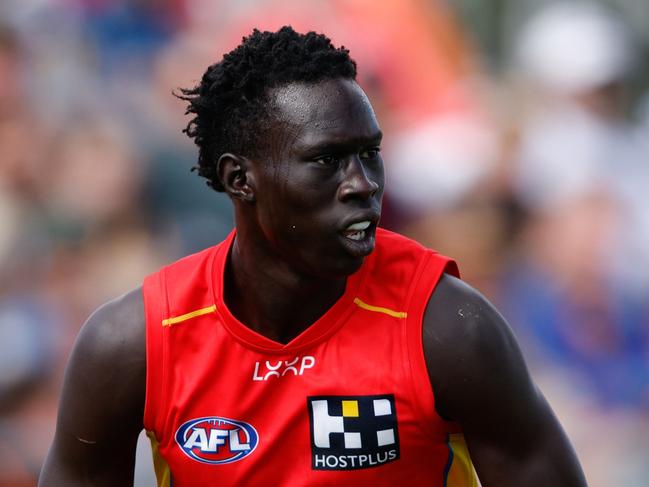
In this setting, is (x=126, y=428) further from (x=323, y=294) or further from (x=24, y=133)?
(x=24, y=133)

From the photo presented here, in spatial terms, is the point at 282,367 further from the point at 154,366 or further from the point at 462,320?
the point at 462,320

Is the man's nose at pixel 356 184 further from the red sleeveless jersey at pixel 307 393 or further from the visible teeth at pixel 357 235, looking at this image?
the red sleeveless jersey at pixel 307 393

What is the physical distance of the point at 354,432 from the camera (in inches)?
110

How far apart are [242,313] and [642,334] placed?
2918mm

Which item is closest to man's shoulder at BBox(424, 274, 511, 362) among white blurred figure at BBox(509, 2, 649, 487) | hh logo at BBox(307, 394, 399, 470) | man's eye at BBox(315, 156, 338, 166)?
hh logo at BBox(307, 394, 399, 470)

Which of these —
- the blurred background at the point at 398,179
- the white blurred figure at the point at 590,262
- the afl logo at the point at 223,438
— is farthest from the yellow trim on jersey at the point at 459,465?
the white blurred figure at the point at 590,262

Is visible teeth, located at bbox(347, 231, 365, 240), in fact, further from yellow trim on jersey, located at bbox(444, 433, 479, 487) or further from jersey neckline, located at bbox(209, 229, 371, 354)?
yellow trim on jersey, located at bbox(444, 433, 479, 487)

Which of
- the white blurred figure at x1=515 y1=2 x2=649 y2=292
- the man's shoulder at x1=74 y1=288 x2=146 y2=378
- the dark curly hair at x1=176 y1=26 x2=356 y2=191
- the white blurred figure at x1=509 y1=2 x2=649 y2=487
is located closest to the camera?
the dark curly hair at x1=176 y1=26 x2=356 y2=191

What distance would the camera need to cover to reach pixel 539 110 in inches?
227

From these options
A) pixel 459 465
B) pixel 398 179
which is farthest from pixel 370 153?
pixel 398 179

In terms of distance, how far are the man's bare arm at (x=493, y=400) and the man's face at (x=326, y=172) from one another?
0.30 m

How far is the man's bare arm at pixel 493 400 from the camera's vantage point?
271cm

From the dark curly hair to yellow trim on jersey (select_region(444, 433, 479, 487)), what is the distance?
919 millimetres

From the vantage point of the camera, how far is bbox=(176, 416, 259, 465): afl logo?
2857mm
